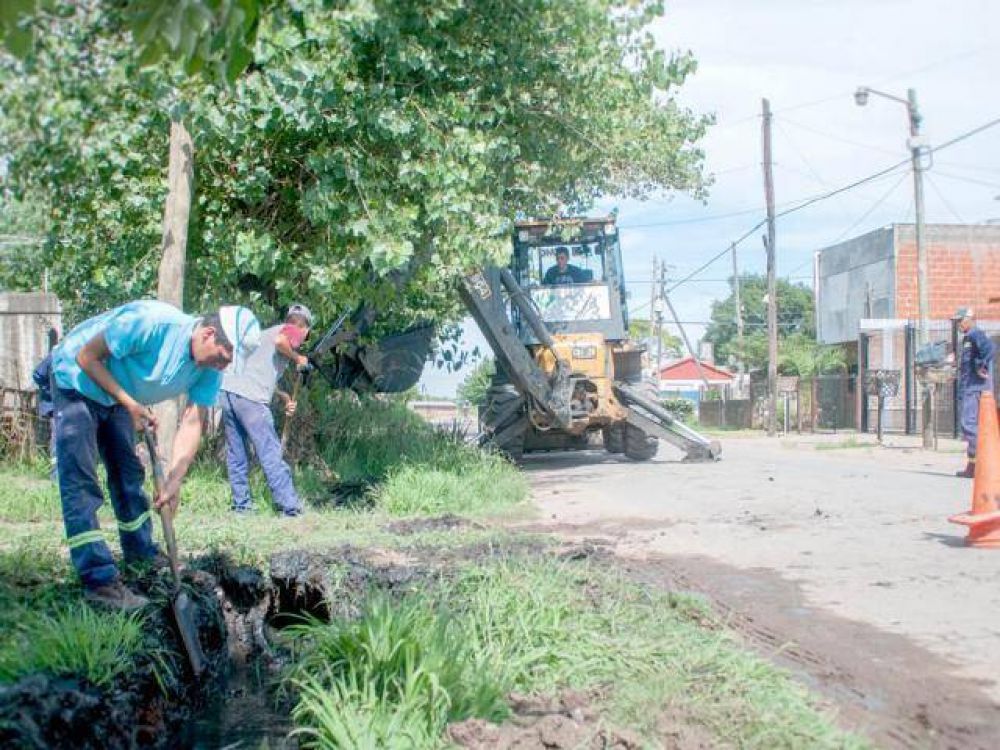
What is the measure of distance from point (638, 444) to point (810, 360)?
26.1 meters

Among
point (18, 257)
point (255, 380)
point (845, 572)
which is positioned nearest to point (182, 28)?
point (845, 572)

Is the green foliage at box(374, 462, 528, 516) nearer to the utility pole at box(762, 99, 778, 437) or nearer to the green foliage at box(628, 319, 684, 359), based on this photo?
the utility pole at box(762, 99, 778, 437)

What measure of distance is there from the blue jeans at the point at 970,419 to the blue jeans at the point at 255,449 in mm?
7218

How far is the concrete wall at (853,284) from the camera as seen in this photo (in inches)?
1283

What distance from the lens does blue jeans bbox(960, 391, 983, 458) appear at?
36.0 ft

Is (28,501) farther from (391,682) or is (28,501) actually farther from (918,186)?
(918,186)

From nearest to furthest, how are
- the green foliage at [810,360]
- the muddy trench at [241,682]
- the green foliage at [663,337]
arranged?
the muddy trench at [241,682] < the green foliage at [810,360] < the green foliage at [663,337]

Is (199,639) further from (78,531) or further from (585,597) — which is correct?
(585,597)

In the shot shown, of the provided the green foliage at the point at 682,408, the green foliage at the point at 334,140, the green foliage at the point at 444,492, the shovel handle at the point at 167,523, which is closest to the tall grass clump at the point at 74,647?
the shovel handle at the point at 167,523

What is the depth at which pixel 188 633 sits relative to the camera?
468cm

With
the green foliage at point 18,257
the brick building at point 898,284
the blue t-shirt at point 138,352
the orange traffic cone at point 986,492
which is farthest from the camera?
the brick building at point 898,284

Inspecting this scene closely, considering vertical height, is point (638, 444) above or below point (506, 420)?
below

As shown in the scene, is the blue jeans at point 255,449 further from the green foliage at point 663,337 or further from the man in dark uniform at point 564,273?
the green foliage at point 663,337

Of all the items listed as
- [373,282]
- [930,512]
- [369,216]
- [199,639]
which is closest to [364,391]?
[373,282]
